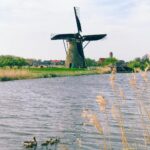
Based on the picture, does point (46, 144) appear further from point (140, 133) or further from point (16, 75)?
point (16, 75)

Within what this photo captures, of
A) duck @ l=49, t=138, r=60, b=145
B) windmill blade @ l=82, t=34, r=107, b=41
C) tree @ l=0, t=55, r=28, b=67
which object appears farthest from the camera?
tree @ l=0, t=55, r=28, b=67

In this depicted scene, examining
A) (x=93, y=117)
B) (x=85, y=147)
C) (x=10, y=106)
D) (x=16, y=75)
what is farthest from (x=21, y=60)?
(x=93, y=117)

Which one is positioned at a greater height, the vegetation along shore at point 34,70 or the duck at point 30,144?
the vegetation along shore at point 34,70

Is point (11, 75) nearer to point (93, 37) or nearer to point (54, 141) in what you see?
point (93, 37)

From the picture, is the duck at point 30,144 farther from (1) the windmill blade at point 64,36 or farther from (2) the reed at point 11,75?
(1) the windmill blade at point 64,36

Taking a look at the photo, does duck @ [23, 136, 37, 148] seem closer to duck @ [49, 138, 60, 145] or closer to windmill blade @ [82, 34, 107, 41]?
duck @ [49, 138, 60, 145]

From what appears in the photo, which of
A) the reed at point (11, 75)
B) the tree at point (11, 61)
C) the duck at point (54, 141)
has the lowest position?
the duck at point (54, 141)

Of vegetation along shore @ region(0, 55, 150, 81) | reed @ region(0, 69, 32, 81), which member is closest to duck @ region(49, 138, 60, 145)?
vegetation along shore @ region(0, 55, 150, 81)

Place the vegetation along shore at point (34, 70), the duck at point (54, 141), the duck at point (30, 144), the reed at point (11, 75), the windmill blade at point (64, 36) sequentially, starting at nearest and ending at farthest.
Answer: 1. the duck at point (30, 144)
2. the duck at point (54, 141)
3. the reed at point (11, 75)
4. the vegetation along shore at point (34, 70)
5. the windmill blade at point (64, 36)

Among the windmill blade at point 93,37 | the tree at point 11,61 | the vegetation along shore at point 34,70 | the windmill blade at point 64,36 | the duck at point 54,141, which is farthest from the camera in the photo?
the tree at point 11,61

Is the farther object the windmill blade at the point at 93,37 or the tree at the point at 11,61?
the tree at the point at 11,61

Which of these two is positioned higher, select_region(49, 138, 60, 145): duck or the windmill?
the windmill

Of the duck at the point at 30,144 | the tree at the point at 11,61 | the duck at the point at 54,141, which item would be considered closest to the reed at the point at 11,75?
the tree at the point at 11,61

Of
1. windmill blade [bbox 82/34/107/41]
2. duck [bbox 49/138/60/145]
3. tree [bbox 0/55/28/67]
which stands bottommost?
duck [bbox 49/138/60/145]
